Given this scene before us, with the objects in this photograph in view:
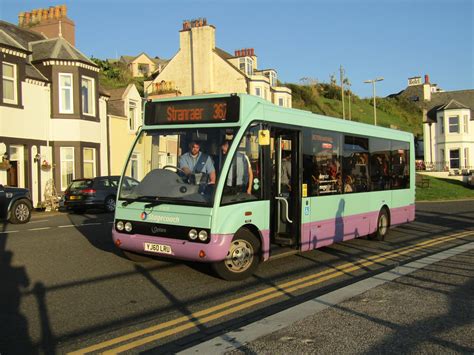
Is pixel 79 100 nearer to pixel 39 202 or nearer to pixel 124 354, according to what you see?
pixel 39 202

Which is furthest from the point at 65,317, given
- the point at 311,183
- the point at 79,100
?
the point at 79,100

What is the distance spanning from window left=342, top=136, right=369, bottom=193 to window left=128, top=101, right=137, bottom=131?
22.6m

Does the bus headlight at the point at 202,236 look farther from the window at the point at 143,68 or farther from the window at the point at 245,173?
the window at the point at 143,68

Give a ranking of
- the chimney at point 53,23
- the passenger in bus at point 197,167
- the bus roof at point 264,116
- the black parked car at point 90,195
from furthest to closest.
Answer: the chimney at point 53,23 < the black parked car at point 90,195 < the bus roof at point 264,116 < the passenger in bus at point 197,167

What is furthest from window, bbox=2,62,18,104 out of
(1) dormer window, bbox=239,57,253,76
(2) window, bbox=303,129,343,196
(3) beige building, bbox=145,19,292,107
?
(1) dormer window, bbox=239,57,253,76

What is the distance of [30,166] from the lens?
77.8 feet

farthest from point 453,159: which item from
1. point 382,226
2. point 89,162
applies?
point 382,226

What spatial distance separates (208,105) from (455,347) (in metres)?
4.86

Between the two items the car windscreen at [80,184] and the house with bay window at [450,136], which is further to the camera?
the house with bay window at [450,136]

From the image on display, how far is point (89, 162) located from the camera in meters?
27.1

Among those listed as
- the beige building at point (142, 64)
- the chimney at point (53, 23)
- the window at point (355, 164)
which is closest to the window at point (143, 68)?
the beige building at point (142, 64)

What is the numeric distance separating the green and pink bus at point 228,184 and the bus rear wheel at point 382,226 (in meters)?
2.33

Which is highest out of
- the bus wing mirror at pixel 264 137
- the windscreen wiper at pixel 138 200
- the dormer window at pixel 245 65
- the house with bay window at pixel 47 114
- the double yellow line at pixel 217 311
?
the dormer window at pixel 245 65

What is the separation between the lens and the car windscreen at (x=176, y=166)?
7320 millimetres
